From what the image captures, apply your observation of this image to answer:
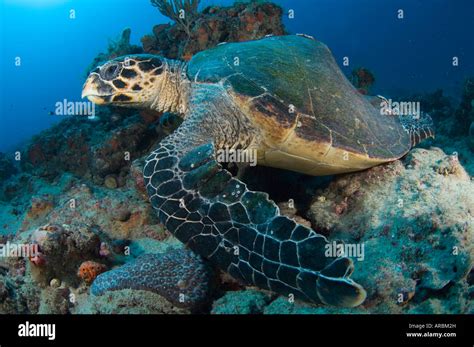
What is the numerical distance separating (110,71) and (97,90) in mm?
276

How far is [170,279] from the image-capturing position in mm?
2191

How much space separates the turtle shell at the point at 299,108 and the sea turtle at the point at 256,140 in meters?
0.01

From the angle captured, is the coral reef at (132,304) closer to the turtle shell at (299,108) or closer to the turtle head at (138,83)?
the turtle shell at (299,108)

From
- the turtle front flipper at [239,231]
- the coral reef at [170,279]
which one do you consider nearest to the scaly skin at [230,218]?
the turtle front flipper at [239,231]

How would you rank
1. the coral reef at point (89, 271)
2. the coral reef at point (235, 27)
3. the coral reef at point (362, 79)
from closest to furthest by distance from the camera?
1. the coral reef at point (89, 271)
2. the coral reef at point (235, 27)
3. the coral reef at point (362, 79)

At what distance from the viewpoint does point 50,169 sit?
251 inches

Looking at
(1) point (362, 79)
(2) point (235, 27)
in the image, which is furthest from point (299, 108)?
(1) point (362, 79)

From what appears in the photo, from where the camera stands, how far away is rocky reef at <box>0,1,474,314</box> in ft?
6.75

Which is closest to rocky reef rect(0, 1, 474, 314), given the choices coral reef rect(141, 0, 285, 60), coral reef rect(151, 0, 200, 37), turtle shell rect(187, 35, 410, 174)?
turtle shell rect(187, 35, 410, 174)

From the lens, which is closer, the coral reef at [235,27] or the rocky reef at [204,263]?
the rocky reef at [204,263]

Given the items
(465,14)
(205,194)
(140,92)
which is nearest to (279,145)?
(205,194)

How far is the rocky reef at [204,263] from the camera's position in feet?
6.75

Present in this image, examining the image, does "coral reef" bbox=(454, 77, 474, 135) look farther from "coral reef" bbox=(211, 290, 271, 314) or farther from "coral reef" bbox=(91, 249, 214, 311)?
"coral reef" bbox=(91, 249, 214, 311)
